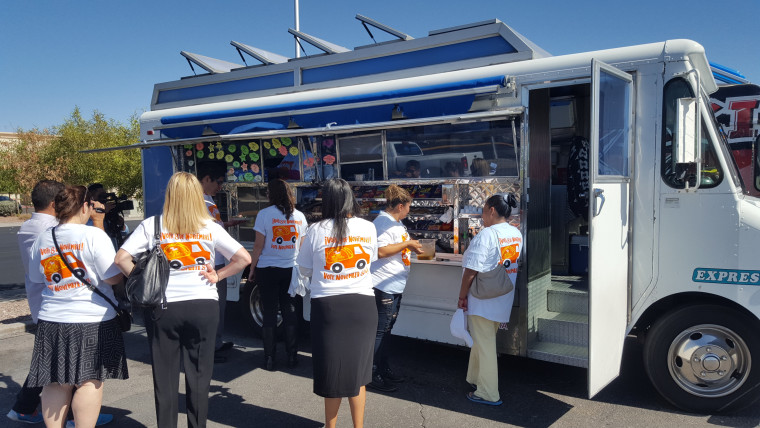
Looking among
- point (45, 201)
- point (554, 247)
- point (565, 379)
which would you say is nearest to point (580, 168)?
point (554, 247)

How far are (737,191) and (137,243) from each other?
13.4 feet

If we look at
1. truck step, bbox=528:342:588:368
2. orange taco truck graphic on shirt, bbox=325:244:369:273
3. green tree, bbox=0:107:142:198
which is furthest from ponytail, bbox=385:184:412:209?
green tree, bbox=0:107:142:198

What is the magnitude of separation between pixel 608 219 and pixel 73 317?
3.59 m

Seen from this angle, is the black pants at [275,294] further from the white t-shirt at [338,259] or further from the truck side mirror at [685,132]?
the truck side mirror at [685,132]

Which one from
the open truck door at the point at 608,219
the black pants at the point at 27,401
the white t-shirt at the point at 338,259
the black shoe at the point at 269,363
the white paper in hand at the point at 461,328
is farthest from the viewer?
the black shoe at the point at 269,363

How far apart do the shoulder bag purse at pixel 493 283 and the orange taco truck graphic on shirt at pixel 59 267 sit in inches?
108

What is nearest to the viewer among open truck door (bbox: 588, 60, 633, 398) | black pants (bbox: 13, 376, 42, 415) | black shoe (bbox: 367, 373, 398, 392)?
open truck door (bbox: 588, 60, 633, 398)

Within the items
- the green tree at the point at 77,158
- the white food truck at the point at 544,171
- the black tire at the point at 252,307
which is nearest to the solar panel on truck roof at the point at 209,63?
the white food truck at the point at 544,171

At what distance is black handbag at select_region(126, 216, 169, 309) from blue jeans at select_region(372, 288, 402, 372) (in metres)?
1.82

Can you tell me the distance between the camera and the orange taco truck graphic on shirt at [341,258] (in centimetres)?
346

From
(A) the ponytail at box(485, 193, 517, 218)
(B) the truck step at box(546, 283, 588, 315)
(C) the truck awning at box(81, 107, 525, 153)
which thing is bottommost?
(B) the truck step at box(546, 283, 588, 315)

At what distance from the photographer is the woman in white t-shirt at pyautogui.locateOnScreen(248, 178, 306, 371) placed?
17.1ft

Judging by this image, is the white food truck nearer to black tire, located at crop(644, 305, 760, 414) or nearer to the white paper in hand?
black tire, located at crop(644, 305, 760, 414)

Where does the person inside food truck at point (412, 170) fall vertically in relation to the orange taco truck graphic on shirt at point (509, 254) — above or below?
above
